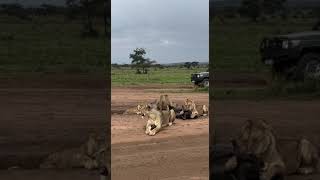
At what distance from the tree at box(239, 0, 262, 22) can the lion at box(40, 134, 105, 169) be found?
2.27 meters

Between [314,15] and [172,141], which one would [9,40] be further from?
[172,141]

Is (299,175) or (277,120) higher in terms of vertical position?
(277,120)

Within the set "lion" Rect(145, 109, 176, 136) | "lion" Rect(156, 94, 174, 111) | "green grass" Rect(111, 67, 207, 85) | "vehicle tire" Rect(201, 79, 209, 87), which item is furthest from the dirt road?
"green grass" Rect(111, 67, 207, 85)

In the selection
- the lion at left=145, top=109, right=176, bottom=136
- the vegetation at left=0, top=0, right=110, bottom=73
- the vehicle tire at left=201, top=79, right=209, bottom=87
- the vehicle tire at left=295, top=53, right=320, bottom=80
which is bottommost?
the lion at left=145, top=109, right=176, bottom=136

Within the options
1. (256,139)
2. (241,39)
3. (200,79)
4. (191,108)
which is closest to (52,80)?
(241,39)

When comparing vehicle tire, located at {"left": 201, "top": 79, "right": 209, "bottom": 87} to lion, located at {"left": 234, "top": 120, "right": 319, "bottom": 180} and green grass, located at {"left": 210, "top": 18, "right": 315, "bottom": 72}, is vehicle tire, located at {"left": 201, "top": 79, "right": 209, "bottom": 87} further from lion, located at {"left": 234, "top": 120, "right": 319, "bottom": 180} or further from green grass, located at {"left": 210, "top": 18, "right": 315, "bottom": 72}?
lion, located at {"left": 234, "top": 120, "right": 319, "bottom": 180}

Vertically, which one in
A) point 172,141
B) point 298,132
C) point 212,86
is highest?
point 212,86

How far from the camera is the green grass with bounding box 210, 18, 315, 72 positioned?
684 centimetres

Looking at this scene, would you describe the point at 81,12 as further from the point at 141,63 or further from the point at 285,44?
the point at 141,63

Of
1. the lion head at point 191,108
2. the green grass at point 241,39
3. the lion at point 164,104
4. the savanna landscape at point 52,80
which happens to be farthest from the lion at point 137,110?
the green grass at point 241,39

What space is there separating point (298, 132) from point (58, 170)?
110 inches

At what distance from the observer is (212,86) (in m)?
6.82

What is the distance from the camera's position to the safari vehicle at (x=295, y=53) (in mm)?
6871

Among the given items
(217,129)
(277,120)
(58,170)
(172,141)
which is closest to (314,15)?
(277,120)
